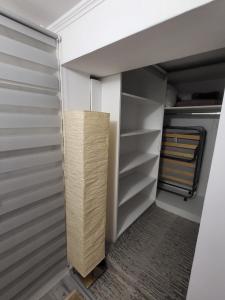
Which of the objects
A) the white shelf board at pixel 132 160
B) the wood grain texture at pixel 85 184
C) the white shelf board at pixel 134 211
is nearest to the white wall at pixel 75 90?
the wood grain texture at pixel 85 184

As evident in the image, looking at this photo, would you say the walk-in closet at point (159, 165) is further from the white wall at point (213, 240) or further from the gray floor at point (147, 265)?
the white wall at point (213, 240)

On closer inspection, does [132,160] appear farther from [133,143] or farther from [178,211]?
[178,211]

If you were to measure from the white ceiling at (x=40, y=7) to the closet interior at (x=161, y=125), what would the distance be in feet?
2.94

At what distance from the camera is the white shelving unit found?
4.91 ft

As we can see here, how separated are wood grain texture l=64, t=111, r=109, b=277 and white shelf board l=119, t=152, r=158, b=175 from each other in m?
0.51

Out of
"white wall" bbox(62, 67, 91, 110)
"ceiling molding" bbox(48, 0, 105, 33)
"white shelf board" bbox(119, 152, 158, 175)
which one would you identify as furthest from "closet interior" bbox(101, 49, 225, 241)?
"ceiling molding" bbox(48, 0, 105, 33)

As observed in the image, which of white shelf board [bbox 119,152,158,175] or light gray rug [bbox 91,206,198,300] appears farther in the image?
white shelf board [bbox 119,152,158,175]

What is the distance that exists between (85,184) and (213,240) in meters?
0.81

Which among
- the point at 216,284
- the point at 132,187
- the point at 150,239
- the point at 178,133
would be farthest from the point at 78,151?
the point at 178,133

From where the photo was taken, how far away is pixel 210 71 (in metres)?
1.87

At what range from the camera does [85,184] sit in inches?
42.1

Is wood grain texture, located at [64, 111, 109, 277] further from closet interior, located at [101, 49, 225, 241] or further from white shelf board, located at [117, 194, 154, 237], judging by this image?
white shelf board, located at [117, 194, 154, 237]

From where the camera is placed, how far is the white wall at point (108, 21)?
0.59 metres

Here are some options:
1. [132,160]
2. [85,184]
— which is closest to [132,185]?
[132,160]
